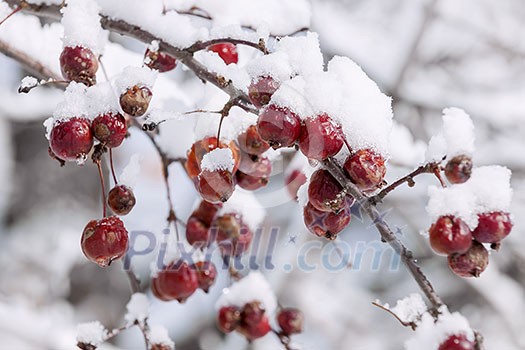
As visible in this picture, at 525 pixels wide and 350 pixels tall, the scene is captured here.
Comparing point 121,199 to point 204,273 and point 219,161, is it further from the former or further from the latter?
point 204,273

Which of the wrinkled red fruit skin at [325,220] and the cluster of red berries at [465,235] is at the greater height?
the cluster of red berries at [465,235]

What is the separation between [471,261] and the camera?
0.82m

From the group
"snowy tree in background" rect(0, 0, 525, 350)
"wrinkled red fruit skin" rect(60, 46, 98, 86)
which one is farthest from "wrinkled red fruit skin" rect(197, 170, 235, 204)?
"wrinkled red fruit skin" rect(60, 46, 98, 86)

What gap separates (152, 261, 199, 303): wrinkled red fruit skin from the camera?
112 centimetres

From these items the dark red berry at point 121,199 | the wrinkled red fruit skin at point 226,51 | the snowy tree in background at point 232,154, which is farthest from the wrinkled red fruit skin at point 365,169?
the wrinkled red fruit skin at point 226,51

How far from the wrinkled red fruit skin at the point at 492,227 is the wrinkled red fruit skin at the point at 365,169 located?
177 mm

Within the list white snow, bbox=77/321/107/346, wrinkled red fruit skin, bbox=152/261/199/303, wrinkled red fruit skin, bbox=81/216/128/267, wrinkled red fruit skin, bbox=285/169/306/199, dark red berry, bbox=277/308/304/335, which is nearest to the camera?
wrinkled red fruit skin, bbox=81/216/128/267

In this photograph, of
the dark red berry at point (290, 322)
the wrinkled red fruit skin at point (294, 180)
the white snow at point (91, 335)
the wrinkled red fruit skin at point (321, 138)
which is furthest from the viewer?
the wrinkled red fruit skin at point (294, 180)

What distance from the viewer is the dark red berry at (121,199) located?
91 cm

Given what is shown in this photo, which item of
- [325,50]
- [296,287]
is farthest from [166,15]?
[296,287]

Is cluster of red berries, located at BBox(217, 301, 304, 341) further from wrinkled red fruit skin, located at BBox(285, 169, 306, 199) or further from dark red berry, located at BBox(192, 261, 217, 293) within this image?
wrinkled red fruit skin, located at BBox(285, 169, 306, 199)

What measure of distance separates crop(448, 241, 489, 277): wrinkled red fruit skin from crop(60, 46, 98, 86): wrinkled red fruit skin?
1.96ft

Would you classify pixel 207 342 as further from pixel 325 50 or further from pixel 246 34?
pixel 246 34

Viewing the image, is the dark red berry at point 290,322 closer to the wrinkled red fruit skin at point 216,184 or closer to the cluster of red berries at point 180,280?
the cluster of red berries at point 180,280
